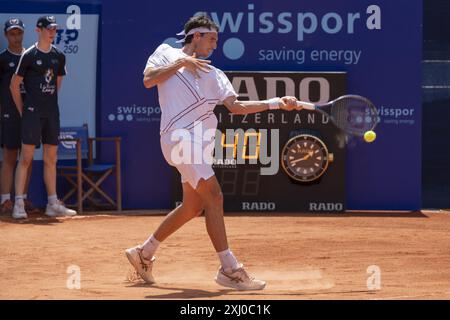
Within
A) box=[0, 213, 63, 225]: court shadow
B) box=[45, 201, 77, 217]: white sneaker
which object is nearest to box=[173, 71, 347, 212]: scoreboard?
box=[45, 201, 77, 217]: white sneaker

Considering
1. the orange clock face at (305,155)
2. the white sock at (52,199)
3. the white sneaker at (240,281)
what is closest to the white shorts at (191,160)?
the white sneaker at (240,281)

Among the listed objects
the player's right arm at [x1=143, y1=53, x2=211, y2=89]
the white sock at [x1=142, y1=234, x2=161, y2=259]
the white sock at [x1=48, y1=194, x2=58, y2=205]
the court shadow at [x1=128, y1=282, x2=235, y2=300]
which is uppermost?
the player's right arm at [x1=143, y1=53, x2=211, y2=89]

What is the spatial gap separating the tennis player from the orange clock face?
486 cm

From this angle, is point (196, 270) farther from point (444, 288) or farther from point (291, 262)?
point (444, 288)

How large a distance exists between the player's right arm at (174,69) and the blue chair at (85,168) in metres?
5.11

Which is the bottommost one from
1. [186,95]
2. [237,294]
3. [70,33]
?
[237,294]

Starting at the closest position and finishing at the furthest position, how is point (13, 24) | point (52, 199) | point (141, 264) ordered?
point (141, 264) < point (52, 199) < point (13, 24)

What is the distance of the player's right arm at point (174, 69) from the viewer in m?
7.05

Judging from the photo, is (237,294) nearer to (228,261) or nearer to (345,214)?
(228,261)

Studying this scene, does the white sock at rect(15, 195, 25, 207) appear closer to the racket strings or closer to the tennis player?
the racket strings

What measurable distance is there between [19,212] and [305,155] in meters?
3.35

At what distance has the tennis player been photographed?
278 inches

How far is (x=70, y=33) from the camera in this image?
12664 millimetres

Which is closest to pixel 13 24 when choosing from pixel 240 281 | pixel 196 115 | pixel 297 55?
pixel 297 55
